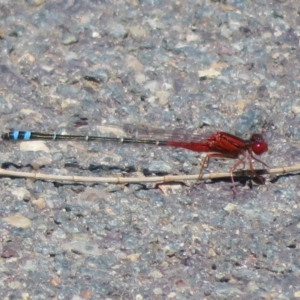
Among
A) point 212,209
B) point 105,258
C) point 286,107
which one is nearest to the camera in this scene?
point 105,258

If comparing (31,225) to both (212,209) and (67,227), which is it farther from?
(212,209)

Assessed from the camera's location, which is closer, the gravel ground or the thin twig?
the gravel ground

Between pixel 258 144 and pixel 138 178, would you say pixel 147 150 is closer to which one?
pixel 138 178

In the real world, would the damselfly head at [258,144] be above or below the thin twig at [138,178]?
above

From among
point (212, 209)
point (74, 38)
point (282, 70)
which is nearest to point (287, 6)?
point (282, 70)

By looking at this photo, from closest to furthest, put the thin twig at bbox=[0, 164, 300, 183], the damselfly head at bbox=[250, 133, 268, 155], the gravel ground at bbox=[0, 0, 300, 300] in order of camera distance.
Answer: the gravel ground at bbox=[0, 0, 300, 300], the thin twig at bbox=[0, 164, 300, 183], the damselfly head at bbox=[250, 133, 268, 155]

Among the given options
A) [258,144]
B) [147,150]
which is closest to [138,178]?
[147,150]

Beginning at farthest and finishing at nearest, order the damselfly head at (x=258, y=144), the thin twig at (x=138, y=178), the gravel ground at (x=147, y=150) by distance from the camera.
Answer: the damselfly head at (x=258, y=144) → the thin twig at (x=138, y=178) → the gravel ground at (x=147, y=150)
